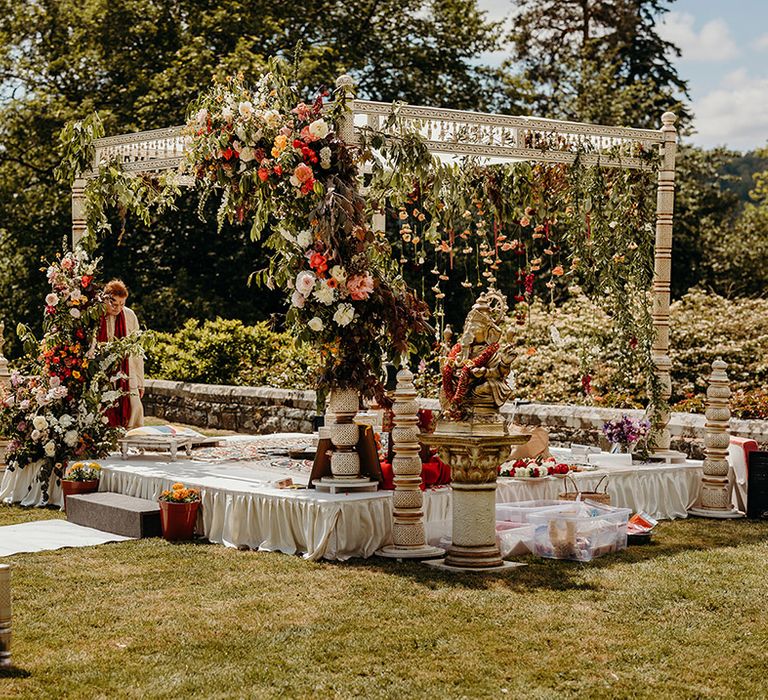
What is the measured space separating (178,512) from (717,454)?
16.0 feet

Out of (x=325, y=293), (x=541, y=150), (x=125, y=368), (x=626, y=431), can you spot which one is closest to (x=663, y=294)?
(x=626, y=431)

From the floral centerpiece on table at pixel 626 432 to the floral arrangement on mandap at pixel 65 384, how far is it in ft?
14.7

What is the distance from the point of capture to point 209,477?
10.2 meters

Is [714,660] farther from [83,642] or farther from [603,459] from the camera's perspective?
[603,459]

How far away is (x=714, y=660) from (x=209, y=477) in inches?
201

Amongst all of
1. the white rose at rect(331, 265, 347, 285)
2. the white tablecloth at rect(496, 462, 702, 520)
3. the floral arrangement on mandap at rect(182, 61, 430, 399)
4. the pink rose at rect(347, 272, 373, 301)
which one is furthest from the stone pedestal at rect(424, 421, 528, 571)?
the white tablecloth at rect(496, 462, 702, 520)

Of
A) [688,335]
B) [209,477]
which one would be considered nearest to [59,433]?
[209,477]

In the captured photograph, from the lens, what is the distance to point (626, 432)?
11.3 meters

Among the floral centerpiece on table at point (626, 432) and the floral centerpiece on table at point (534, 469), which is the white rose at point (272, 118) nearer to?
the floral centerpiece on table at point (534, 469)

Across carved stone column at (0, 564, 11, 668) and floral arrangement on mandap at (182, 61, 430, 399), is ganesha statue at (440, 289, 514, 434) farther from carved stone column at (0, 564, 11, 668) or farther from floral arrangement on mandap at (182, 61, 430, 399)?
carved stone column at (0, 564, 11, 668)

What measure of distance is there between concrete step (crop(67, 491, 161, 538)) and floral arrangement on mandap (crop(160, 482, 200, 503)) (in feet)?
0.95

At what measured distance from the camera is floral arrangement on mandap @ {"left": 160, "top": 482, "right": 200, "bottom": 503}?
9.37m

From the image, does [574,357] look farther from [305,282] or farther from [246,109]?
[246,109]

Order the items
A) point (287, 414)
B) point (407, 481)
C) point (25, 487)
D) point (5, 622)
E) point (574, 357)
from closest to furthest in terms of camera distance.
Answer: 1. point (5, 622)
2. point (407, 481)
3. point (25, 487)
4. point (287, 414)
5. point (574, 357)
